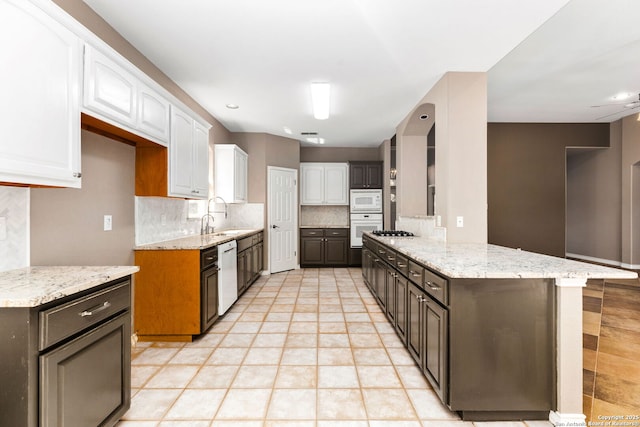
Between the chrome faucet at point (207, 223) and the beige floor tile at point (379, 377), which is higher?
the chrome faucet at point (207, 223)

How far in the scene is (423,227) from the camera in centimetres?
397

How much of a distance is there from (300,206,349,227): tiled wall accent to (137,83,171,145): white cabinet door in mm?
4548

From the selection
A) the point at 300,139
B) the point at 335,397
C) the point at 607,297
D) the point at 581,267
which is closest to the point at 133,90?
the point at 335,397

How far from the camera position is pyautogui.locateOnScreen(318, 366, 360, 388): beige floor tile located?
222 centimetres

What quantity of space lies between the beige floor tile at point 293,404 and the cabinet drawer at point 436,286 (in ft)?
3.40

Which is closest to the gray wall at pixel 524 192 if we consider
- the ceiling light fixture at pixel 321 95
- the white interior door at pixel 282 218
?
the ceiling light fixture at pixel 321 95

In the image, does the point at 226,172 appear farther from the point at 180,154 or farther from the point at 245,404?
the point at 245,404

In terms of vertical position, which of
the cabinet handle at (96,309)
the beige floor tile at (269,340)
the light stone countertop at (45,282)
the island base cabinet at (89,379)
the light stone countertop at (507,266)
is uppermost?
the light stone countertop at (507,266)

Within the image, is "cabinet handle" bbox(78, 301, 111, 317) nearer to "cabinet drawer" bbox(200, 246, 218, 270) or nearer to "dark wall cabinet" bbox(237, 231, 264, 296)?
"cabinet drawer" bbox(200, 246, 218, 270)

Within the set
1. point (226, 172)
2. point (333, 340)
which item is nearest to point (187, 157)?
point (226, 172)

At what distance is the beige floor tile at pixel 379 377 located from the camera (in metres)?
2.22

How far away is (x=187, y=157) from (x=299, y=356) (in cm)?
226

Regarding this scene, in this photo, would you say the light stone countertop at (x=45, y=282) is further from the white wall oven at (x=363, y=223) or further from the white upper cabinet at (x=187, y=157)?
the white wall oven at (x=363, y=223)

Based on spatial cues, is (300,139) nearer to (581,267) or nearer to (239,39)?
(239,39)
